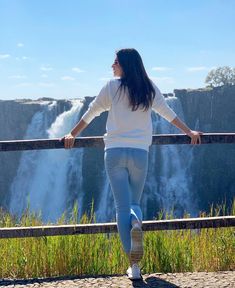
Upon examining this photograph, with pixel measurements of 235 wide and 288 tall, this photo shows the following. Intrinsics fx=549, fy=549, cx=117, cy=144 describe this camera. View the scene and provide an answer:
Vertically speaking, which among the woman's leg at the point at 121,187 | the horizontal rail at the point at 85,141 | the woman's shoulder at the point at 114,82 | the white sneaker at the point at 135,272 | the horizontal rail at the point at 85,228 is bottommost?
the white sneaker at the point at 135,272

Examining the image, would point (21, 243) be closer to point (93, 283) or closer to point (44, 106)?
point (93, 283)

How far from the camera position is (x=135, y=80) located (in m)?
3.80

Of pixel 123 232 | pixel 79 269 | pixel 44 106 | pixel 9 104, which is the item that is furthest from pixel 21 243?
pixel 9 104

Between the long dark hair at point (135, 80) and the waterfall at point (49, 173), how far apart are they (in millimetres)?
31410

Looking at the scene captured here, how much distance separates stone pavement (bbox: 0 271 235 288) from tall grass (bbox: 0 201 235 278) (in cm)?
25

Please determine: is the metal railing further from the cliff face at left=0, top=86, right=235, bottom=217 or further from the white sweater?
the cliff face at left=0, top=86, right=235, bottom=217

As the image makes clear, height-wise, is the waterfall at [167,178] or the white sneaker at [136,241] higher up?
the white sneaker at [136,241]

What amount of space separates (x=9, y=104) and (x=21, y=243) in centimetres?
3906

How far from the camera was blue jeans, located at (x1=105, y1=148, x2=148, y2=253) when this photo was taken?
150 inches

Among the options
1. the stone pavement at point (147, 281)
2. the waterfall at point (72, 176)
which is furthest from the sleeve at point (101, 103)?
the waterfall at point (72, 176)

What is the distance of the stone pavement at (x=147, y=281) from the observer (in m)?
3.86

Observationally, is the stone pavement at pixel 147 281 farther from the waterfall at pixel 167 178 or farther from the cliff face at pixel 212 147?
the cliff face at pixel 212 147

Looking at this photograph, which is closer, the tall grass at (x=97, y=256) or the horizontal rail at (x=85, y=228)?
the horizontal rail at (x=85, y=228)

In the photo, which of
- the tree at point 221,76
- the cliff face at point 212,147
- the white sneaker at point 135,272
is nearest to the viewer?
the white sneaker at point 135,272
